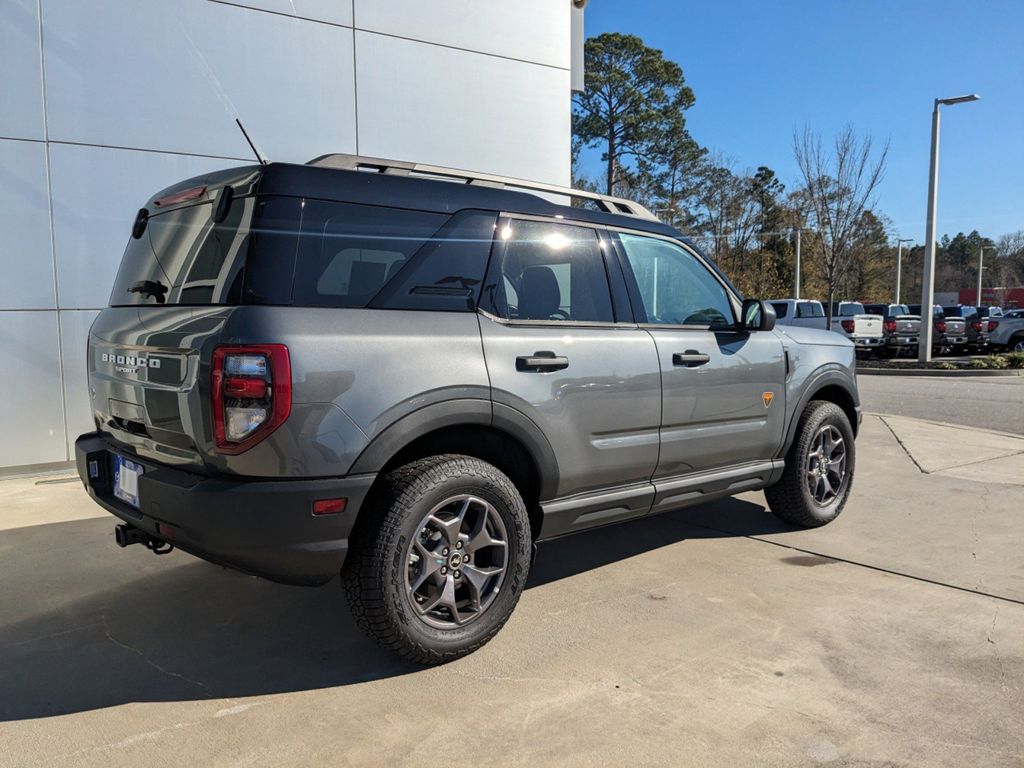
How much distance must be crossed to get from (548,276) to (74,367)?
5113 millimetres

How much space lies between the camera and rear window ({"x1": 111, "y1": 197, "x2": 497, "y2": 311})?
8.96 feet

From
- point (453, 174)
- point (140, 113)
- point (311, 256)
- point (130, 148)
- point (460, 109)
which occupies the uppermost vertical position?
point (460, 109)

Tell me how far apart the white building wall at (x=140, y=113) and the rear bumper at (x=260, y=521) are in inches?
181

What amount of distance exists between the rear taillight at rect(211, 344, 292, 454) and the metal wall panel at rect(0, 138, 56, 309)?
16.4 ft

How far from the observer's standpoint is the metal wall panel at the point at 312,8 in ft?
23.9

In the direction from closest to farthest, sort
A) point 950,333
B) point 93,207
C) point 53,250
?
point 53,250, point 93,207, point 950,333

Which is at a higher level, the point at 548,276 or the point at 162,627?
the point at 548,276

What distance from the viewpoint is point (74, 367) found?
6.71 meters

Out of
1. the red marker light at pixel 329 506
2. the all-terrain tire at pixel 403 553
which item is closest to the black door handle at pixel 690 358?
the all-terrain tire at pixel 403 553

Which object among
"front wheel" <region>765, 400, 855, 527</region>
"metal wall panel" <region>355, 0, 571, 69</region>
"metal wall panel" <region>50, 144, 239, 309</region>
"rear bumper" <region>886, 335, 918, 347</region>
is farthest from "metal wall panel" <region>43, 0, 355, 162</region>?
"rear bumper" <region>886, 335, 918, 347</region>

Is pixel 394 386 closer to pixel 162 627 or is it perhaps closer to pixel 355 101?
pixel 162 627

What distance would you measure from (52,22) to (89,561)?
15.5 ft

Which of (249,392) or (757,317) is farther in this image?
(757,317)

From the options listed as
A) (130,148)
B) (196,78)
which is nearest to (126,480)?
(130,148)
